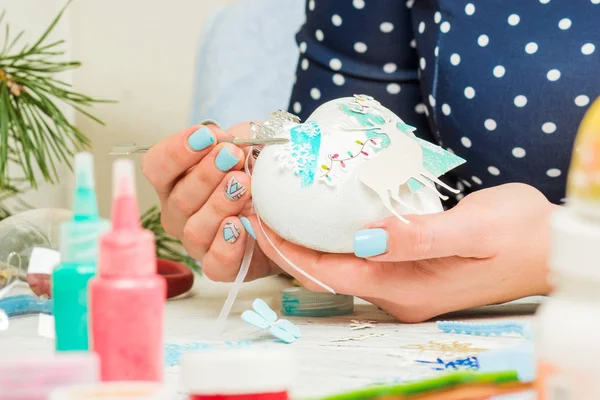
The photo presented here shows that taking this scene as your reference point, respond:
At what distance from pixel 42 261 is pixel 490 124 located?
42cm

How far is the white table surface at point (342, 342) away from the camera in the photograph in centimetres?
47

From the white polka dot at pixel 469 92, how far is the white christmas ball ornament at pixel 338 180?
0.16m

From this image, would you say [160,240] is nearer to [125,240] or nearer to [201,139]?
[201,139]

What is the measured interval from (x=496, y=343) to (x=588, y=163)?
292 mm

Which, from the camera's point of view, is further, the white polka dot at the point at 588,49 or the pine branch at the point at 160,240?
the pine branch at the point at 160,240

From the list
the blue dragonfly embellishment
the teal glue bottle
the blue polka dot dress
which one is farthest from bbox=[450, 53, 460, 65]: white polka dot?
the teal glue bottle

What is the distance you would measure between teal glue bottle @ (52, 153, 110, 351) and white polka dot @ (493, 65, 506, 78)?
0.47 meters

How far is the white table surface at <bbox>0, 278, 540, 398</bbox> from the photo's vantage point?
0.47 m

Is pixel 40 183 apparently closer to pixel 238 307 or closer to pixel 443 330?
pixel 238 307

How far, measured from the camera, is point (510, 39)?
0.75m

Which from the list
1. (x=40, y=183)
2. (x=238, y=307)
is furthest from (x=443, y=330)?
(x=40, y=183)

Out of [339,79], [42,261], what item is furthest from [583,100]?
[42,261]

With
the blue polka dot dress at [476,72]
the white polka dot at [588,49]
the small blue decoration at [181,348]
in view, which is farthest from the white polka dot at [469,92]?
the small blue decoration at [181,348]

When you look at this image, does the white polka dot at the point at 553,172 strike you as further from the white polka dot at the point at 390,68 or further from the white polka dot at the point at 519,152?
the white polka dot at the point at 390,68
